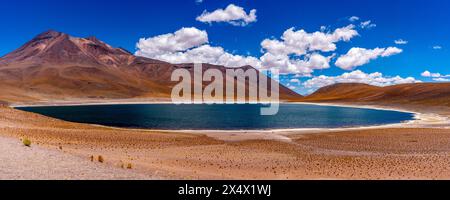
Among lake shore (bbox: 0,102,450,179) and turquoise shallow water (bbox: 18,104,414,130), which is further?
turquoise shallow water (bbox: 18,104,414,130)

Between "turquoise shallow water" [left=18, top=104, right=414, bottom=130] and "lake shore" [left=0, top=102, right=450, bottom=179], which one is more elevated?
"turquoise shallow water" [left=18, top=104, right=414, bottom=130]

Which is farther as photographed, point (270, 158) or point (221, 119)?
point (221, 119)

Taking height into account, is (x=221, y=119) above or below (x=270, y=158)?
above

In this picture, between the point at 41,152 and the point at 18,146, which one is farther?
the point at 18,146

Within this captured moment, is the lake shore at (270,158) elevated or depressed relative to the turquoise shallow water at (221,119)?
depressed

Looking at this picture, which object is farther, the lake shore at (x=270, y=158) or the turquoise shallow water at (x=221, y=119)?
the turquoise shallow water at (x=221, y=119)
